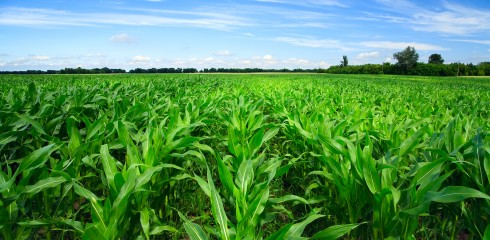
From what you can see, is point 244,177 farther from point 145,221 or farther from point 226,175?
point 145,221

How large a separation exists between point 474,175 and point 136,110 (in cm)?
356

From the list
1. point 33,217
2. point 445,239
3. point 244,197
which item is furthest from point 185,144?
point 445,239

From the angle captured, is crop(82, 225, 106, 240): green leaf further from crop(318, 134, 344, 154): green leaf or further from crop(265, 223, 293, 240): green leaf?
crop(318, 134, 344, 154): green leaf

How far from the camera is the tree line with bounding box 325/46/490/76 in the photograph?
77688 mm

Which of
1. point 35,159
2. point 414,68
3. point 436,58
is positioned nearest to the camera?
point 35,159

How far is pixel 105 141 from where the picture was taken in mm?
3420

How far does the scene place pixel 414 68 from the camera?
82438mm

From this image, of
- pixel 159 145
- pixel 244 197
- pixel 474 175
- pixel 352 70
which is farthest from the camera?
pixel 352 70

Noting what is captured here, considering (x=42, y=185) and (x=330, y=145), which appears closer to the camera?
(x=42, y=185)

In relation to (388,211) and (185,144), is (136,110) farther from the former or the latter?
(388,211)

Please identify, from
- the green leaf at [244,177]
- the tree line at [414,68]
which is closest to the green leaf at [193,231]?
the green leaf at [244,177]

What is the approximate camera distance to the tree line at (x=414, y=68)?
3059 inches

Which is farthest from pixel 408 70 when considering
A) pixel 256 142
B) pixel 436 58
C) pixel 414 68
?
pixel 256 142

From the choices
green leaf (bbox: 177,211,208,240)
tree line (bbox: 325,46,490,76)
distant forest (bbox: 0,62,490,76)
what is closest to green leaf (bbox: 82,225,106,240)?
green leaf (bbox: 177,211,208,240)
